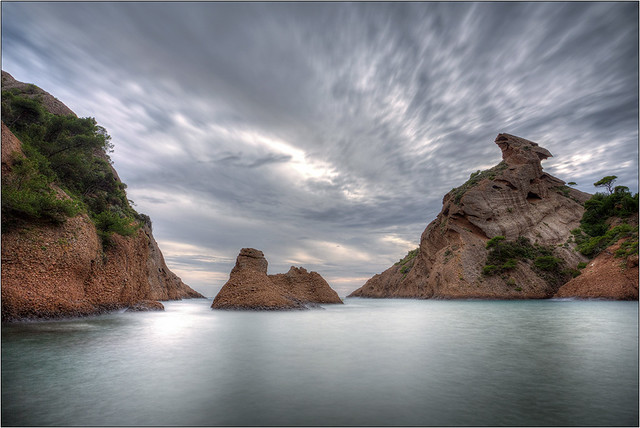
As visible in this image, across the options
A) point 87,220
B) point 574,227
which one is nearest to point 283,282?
point 87,220

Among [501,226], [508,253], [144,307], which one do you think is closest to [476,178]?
[501,226]

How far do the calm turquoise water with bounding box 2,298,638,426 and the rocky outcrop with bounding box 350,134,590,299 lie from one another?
46.8 meters

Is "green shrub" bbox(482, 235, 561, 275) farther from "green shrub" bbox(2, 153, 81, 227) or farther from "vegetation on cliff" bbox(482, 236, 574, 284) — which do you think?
"green shrub" bbox(2, 153, 81, 227)

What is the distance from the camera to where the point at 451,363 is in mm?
8523

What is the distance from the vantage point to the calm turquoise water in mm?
4973

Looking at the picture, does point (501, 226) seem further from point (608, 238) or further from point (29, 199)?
point (29, 199)

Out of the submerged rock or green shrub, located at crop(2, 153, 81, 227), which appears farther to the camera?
the submerged rock

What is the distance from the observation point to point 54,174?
1789 centimetres

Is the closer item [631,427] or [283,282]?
[631,427]

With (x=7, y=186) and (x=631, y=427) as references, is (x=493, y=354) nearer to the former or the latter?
(x=631, y=427)

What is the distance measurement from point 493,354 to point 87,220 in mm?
23055

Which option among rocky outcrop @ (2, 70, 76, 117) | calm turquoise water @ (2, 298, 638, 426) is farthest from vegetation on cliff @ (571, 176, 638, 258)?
rocky outcrop @ (2, 70, 76, 117)

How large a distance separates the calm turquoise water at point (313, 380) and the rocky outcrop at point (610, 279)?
30983mm

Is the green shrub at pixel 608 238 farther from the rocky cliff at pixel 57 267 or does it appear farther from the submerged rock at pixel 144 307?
the rocky cliff at pixel 57 267
